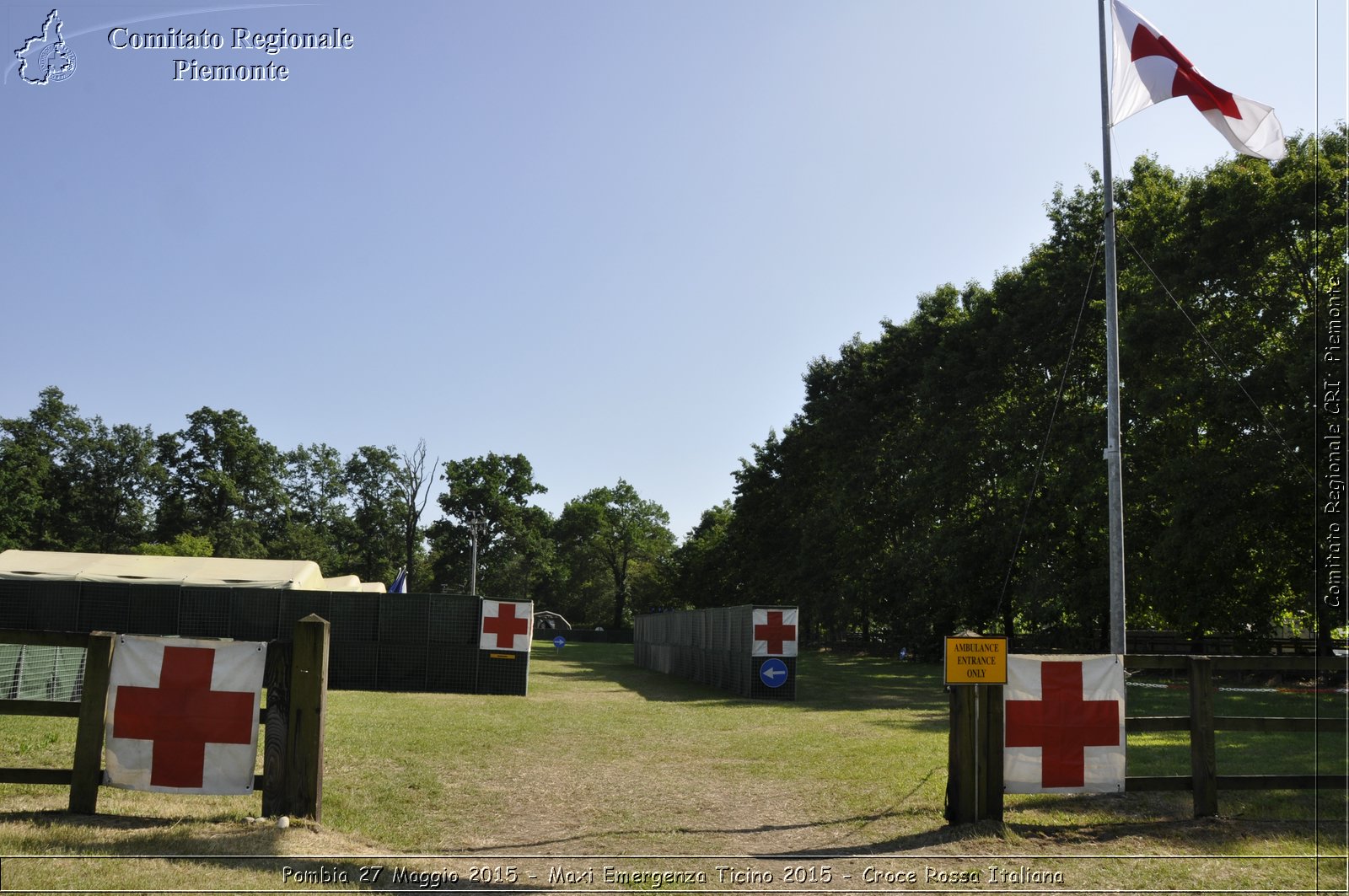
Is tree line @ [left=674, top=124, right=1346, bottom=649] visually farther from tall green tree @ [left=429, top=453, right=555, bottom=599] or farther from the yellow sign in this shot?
tall green tree @ [left=429, top=453, right=555, bottom=599]

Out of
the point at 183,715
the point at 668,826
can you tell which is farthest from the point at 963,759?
the point at 183,715

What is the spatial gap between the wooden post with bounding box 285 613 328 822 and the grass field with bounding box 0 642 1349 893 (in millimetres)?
230

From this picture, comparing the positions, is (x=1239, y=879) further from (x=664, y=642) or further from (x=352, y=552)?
(x=352, y=552)

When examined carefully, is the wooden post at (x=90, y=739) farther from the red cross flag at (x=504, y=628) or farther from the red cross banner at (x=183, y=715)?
the red cross flag at (x=504, y=628)

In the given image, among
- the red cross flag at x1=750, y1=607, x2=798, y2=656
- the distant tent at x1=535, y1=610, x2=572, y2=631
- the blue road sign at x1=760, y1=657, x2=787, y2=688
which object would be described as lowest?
the distant tent at x1=535, y1=610, x2=572, y2=631

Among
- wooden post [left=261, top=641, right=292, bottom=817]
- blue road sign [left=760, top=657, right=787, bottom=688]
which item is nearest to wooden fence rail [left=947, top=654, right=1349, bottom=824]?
wooden post [left=261, top=641, right=292, bottom=817]

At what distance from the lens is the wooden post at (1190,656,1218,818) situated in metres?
7.61

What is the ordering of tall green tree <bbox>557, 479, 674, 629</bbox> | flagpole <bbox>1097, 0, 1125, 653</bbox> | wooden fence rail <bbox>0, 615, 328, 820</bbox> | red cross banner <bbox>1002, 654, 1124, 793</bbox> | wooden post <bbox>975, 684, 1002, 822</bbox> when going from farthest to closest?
tall green tree <bbox>557, 479, 674, 629</bbox> < flagpole <bbox>1097, 0, 1125, 653</bbox> < red cross banner <bbox>1002, 654, 1124, 793</bbox> < wooden post <bbox>975, 684, 1002, 822</bbox> < wooden fence rail <bbox>0, 615, 328, 820</bbox>

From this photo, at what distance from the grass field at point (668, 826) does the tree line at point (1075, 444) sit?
676cm

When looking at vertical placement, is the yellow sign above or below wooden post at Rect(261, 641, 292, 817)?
above

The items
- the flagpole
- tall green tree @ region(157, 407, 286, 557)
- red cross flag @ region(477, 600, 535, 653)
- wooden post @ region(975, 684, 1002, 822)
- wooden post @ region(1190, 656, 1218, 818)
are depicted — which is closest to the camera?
wooden post @ region(975, 684, 1002, 822)

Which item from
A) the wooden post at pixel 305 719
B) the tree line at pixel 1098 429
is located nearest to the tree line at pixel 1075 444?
the tree line at pixel 1098 429

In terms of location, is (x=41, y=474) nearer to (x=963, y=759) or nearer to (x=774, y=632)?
(x=774, y=632)

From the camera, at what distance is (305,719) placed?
680 centimetres
